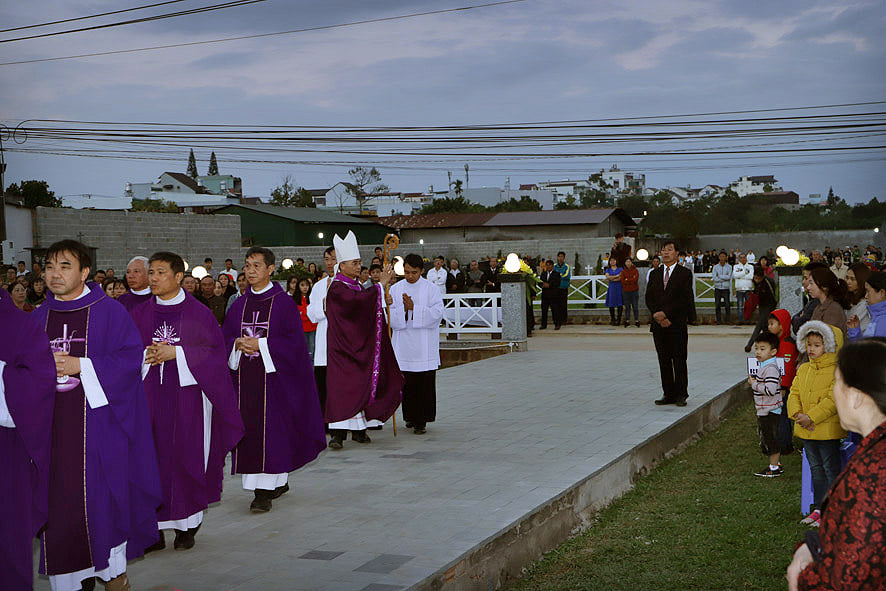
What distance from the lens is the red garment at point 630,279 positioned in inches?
848

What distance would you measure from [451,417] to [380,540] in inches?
187

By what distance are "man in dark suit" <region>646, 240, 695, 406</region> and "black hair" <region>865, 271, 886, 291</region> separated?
370cm

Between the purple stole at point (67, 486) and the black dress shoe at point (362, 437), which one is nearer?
the purple stole at point (67, 486)

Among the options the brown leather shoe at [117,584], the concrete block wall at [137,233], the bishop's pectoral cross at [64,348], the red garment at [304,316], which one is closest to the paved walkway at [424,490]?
the brown leather shoe at [117,584]

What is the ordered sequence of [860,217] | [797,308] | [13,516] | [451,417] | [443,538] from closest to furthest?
[13,516] < [443,538] < [451,417] < [797,308] < [860,217]

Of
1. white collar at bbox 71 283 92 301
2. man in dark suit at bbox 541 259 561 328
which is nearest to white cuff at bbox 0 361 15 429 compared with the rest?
white collar at bbox 71 283 92 301

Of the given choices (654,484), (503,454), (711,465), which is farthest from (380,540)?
(711,465)

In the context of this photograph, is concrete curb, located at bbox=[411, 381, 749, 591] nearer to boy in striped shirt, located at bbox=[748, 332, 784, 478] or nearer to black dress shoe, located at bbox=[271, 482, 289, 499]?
boy in striped shirt, located at bbox=[748, 332, 784, 478]

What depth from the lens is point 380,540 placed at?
5.75 m

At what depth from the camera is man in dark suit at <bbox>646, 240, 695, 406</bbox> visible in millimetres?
10711

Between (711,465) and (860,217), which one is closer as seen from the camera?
(711,465)

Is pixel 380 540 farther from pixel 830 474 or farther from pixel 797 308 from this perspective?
pixel 797 308

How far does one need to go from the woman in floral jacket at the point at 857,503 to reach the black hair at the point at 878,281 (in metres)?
4.44

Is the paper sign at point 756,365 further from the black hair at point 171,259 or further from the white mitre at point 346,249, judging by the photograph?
the black hair at point 171,259
